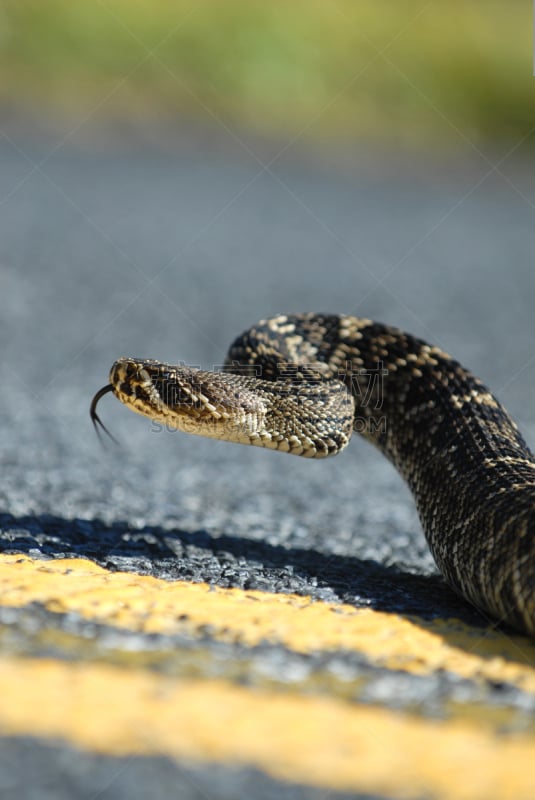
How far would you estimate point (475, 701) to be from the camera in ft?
10.1

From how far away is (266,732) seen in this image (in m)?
2.77

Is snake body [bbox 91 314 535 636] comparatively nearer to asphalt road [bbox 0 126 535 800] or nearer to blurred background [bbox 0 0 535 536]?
asphalt road [bbox 0 126 535 800]

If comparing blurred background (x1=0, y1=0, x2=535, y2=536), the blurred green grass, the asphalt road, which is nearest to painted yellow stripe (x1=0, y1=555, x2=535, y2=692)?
the asphalt road

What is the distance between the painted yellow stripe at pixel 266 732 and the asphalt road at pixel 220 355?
5 centimetres

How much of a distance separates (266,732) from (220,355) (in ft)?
23.5

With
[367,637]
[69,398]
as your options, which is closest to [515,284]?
[69,398]

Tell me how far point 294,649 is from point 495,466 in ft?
5.65

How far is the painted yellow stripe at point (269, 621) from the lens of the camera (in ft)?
11.1

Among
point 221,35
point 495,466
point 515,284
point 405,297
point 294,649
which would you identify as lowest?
point 294,649

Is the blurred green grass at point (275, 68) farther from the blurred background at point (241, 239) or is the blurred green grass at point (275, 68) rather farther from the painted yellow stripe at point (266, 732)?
the painted yellow stripe at point (266, 732)

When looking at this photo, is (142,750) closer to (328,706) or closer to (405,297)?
(328,706)

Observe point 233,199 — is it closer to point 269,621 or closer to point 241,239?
point 241,239

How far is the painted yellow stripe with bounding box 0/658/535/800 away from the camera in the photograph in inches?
103

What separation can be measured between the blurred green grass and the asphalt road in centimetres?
154
